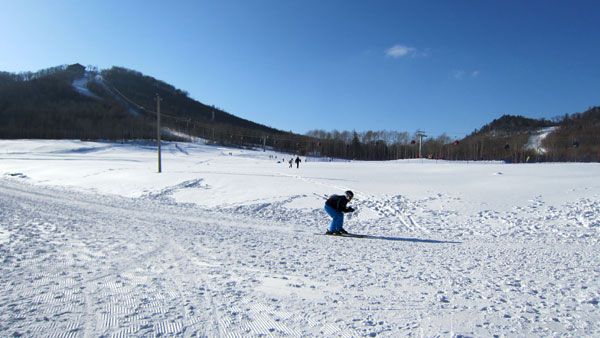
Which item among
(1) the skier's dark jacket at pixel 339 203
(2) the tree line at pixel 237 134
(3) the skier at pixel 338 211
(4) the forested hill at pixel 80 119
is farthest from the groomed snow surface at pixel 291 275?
(4) the forested hill at pixel 80 119

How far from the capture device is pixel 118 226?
931 centimetres

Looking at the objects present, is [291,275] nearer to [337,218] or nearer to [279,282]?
[279,282]

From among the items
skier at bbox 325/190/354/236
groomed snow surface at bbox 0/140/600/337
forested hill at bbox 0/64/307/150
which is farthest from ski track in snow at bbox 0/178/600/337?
forested hill at bbox 0/64/307/150

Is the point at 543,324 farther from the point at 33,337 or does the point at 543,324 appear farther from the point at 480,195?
the point at 480,195

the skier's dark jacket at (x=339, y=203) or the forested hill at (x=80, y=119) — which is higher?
the forested hill at (x=80, y=119)

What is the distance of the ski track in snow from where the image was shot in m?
3.46

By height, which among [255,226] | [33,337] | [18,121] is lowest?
[255,226]

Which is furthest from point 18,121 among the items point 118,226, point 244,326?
point 244,326

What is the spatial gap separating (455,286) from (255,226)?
710 centimetres

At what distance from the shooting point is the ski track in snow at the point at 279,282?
3.46 metres

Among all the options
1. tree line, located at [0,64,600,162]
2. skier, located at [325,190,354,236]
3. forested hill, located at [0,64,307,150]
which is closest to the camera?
skier, located at [325,190,354,236]

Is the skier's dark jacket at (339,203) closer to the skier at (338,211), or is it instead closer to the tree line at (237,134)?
the skier at (338,211)

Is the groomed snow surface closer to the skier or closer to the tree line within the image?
the skier

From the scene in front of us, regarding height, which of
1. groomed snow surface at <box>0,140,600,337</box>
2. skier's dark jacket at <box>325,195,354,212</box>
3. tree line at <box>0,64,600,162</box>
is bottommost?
groomed snow surface at <box>0,140,600,337</box>
